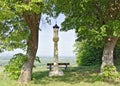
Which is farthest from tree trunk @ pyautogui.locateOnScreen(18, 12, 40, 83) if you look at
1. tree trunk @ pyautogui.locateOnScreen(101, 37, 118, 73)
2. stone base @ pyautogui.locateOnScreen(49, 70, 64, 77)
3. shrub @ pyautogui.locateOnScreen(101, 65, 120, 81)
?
tree trunk @ pyautogui.locateOnScreen(101, 37, 118, 73)

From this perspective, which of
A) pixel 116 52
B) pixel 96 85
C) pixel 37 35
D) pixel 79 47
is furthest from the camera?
pixel 79 47

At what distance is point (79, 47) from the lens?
145ft

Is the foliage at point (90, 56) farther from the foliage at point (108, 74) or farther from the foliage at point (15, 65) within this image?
the foliage at point (15, 65)

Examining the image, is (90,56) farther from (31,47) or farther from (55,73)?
(31,47)

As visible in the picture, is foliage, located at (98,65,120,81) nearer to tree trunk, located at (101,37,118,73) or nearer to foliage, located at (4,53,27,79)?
tree trunk, located at (101,37,118,73)

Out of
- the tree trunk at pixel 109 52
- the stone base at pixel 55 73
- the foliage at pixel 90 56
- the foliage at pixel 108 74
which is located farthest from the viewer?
the foliage at pixel 90 56

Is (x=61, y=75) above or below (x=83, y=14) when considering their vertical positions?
below

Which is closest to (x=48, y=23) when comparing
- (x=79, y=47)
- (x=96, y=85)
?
(x=96, y=85)

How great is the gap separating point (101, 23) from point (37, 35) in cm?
537

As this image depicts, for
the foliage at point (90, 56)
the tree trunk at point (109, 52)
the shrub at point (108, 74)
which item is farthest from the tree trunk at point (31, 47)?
the foliage at point (90, 56)

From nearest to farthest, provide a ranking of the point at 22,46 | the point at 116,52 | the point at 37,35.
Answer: the point at 37,35, the point at 22,46, the point at 116,52

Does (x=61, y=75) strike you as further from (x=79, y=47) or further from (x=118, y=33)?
(x=79, y=47)

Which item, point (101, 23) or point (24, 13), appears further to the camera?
point (101, 23)

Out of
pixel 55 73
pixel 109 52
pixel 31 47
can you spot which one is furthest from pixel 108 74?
pixel 31 47
